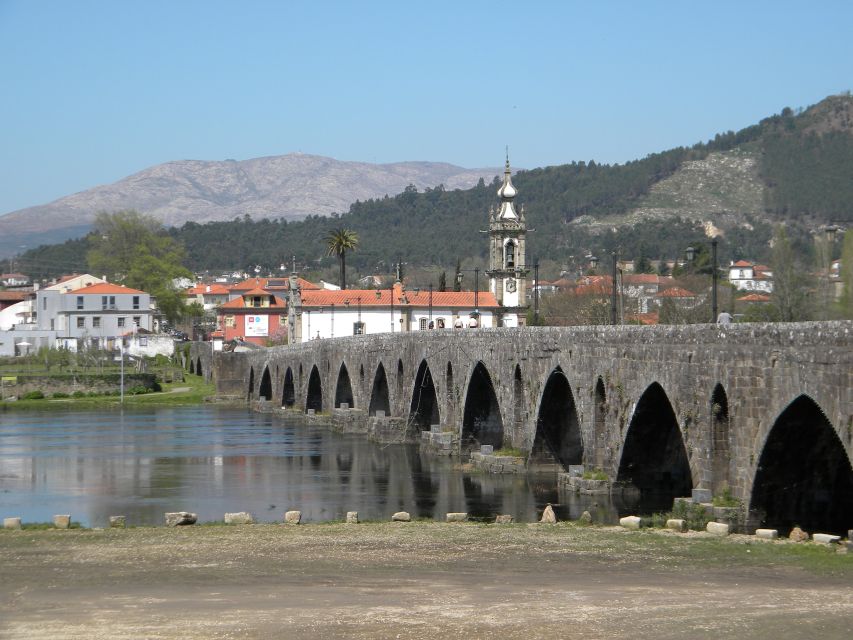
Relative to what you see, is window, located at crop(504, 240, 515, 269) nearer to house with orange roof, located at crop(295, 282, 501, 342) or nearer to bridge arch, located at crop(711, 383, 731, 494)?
house with orange roof, located at crop(295, 282, 501, 342)

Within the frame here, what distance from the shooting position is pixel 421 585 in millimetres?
17734

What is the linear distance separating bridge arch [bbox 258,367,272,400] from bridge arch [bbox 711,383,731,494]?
58.3 meters

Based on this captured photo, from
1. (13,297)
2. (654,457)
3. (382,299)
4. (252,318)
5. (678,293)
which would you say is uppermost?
(13,297)

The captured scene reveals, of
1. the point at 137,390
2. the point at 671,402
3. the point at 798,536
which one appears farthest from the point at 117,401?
the point at 798,536

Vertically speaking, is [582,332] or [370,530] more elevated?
[582,332]

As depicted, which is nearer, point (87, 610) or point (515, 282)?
point (87, 610)

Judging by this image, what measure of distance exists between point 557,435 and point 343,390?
96.4ft

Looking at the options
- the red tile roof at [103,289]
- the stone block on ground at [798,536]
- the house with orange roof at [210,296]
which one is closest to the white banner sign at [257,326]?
the red tile roof at [103,289]

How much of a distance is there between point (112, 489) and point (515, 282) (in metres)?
59.3

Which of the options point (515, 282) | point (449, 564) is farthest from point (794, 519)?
point (515, 282)

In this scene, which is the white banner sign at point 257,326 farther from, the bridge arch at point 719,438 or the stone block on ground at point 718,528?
the stone block on ground at point 718,528

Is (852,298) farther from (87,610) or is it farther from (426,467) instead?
(87,610)

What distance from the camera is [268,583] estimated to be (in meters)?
18.0

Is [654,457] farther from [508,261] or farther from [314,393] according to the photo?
[508,261]
